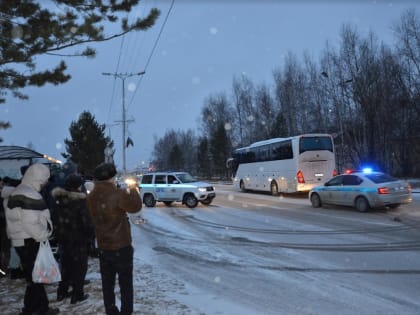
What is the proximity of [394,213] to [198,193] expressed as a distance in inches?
368

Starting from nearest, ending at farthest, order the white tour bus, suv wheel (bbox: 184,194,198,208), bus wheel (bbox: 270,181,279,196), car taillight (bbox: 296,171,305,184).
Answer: suv wheel (bbox: 184,194,198,208) < car taillight (bbox: 296,171,305,184) < the white tour bus < bus wheel (bbox: 270,181,279,196)

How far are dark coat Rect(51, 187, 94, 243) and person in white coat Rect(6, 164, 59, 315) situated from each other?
2.58ft

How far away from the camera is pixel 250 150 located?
33.4m

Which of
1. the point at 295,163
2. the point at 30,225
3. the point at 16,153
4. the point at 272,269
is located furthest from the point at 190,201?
the point at 30,225

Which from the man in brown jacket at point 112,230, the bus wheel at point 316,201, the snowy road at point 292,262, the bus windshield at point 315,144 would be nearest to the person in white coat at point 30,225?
the man in brown jacket at point 112,230

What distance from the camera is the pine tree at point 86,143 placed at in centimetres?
5372

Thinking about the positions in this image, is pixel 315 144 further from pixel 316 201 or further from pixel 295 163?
pixel 316 201

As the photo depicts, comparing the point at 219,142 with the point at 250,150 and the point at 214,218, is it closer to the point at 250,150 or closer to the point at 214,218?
the point at 250,150

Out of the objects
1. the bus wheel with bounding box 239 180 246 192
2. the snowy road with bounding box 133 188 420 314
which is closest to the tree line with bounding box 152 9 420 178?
the bus wheel with bounding box 239 180 246 192

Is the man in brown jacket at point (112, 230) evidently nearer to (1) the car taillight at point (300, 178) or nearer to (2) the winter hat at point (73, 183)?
(2) the winter hat at point (73, 183)

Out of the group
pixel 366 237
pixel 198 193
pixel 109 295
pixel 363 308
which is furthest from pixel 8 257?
pixel 198 193

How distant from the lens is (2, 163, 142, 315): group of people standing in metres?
4.75

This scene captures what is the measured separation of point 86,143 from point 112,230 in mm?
51939

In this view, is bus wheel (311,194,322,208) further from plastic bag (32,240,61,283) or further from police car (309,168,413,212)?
plastic bag (32,240,61,283)
